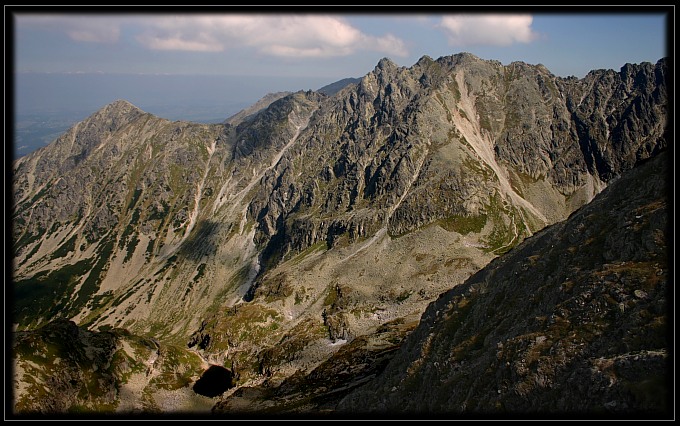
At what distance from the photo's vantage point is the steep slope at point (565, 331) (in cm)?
2498

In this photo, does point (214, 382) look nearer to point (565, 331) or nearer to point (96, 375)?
point (96, 375)

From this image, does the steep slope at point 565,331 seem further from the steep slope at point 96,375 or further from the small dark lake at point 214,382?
the small dark lake at point 214,382

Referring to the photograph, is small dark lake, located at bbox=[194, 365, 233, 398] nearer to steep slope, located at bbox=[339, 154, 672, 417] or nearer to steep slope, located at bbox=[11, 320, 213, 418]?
steep slope, located at bbox=[11, 320, 213, 418]

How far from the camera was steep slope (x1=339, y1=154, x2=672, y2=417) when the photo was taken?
25.0m

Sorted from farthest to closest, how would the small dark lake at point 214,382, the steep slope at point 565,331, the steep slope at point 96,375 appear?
the small dark lake at point 214,382, the steep slope at point 96,375, the steep slope at point 565,331

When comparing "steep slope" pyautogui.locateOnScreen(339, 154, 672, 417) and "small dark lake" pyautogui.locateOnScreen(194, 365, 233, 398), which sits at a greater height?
"steep slope" pyautogui.locateOnScreen(339, 154, 672, 417)

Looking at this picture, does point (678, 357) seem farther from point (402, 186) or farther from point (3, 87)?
point (402, 186)

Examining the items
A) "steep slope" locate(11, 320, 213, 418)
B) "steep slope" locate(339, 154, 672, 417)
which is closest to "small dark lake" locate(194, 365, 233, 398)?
"steep slope" locate(11, 320, 213, 418)

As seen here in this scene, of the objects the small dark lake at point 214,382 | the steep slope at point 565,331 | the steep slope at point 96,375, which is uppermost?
the steep slope at point 565,331

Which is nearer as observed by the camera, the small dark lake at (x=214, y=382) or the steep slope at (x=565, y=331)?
the steep slope at (x=565, y=331)

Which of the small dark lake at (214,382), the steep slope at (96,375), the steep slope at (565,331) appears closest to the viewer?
the steep slope at (565,331)

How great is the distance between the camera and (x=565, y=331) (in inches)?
1238

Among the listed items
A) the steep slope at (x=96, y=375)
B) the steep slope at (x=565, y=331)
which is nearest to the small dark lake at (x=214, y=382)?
the steep slope at (x=96, y=375)

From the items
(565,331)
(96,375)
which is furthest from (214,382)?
(565,331)
